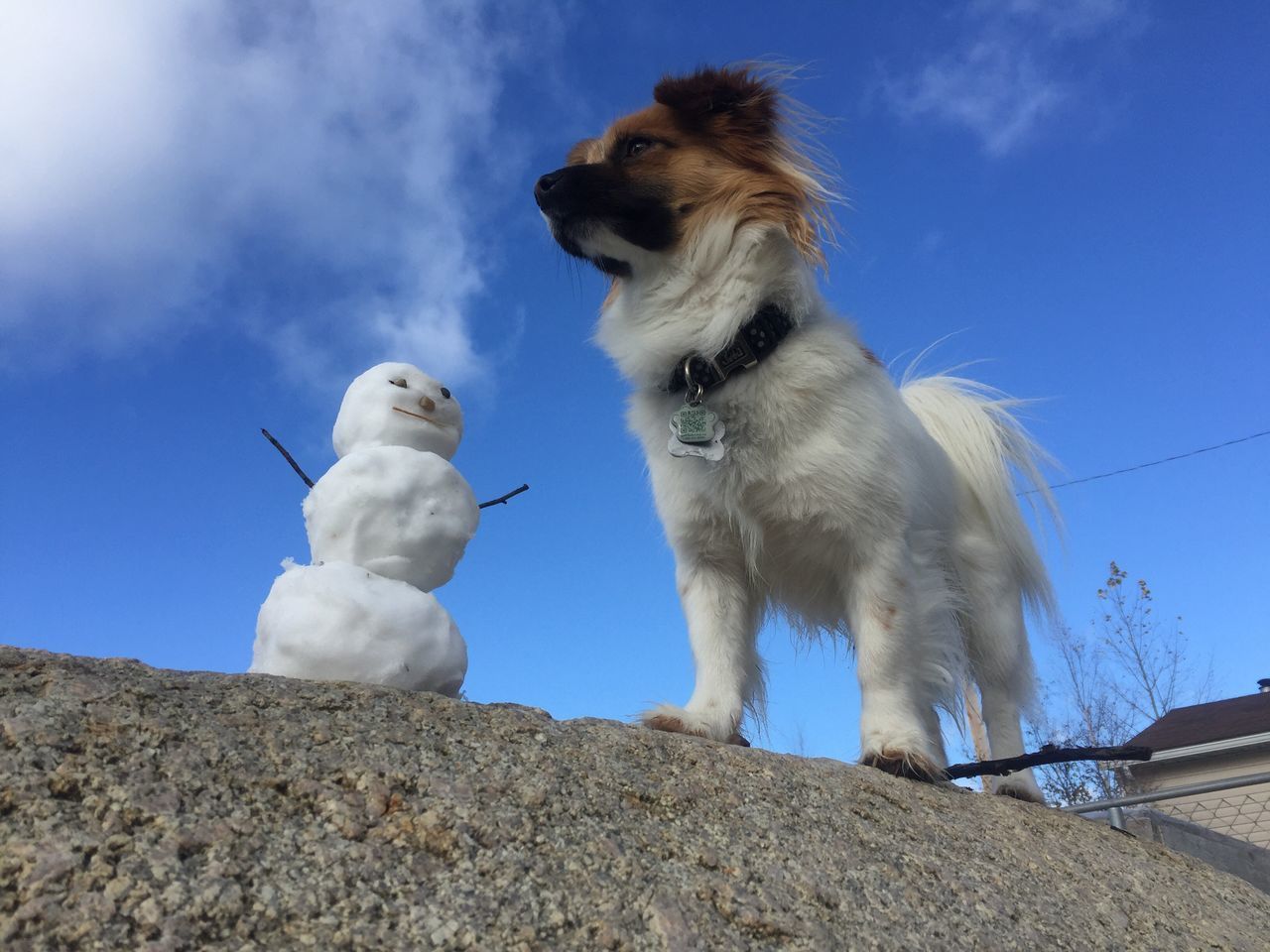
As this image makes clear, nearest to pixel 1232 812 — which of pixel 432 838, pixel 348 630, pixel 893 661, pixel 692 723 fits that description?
pixel 893 661

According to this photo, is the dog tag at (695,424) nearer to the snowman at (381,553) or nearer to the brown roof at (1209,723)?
the snowman at (381,553)

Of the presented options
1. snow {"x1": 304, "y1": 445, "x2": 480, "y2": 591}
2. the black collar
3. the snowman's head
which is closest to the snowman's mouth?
the snowman's head

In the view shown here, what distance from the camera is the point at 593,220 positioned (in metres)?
3.53

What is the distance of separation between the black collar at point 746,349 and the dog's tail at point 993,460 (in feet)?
4.16

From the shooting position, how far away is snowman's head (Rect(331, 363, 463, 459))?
261 centimetres

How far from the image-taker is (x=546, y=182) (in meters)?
3.48

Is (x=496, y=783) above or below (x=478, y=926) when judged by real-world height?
above

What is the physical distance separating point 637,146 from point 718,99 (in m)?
0.46

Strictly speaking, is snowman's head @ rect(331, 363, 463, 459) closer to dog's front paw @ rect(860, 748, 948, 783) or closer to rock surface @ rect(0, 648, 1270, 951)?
rock surface @ rect(0, 648, 1270, 951)

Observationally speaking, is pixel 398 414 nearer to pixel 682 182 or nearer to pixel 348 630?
pixel 348 630

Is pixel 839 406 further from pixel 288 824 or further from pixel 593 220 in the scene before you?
pixel 288 824

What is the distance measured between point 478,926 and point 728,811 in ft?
2.66

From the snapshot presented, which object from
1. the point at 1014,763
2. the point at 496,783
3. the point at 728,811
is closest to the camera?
the point at 496,783

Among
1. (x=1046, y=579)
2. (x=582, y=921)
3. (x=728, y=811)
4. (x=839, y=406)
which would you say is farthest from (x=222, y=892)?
(x=1046, y=579)
